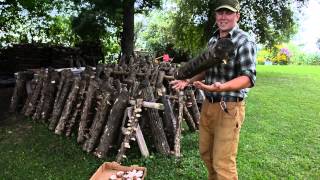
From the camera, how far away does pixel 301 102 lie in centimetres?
Result: 1329

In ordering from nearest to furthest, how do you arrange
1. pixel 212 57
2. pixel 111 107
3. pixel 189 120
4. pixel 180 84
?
pixel 212 57, pixel 180 84, pixel 111 107, pixel 189 120

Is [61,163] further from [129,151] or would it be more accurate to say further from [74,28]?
[74,28]

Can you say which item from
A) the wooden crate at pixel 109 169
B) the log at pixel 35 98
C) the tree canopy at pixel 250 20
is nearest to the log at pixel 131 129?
the wooden crate at pixel 109 169

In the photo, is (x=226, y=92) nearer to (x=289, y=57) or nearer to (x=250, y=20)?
(x=250, y=20)

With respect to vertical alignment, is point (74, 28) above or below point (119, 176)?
above

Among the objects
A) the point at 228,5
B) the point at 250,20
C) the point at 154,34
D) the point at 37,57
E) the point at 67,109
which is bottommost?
the point at 67,109

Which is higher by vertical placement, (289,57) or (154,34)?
(154,34)

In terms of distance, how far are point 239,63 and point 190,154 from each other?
11.0 ft

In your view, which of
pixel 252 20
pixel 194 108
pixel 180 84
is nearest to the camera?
pixel 180 84

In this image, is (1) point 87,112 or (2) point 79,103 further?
(2) point 79,103

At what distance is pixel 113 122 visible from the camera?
7.06 m

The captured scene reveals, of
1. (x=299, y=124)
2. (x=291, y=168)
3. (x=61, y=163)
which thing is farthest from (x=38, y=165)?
(x=299, y=124)

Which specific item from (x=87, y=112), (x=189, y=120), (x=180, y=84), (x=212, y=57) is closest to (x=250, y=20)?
(x=189, y=120)

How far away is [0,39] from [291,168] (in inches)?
581
